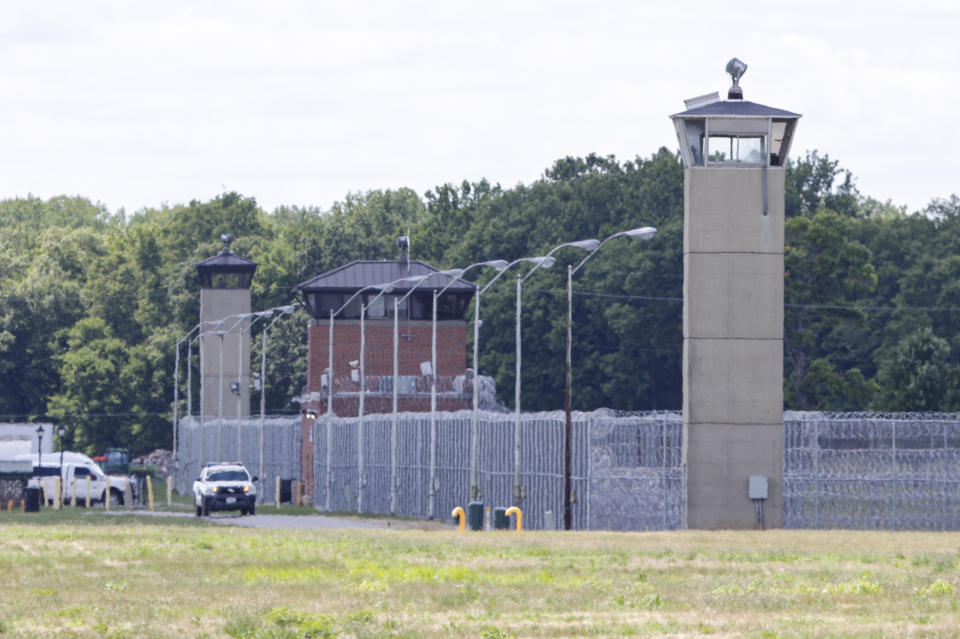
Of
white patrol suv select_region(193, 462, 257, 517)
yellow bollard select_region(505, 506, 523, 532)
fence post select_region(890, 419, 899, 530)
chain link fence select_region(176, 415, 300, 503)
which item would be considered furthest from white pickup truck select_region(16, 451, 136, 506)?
fence post select_region(890, 419, 899, 530)

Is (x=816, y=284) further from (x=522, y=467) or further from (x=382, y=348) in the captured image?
(x=522, y=467)

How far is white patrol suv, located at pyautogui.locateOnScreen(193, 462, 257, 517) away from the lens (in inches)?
2406

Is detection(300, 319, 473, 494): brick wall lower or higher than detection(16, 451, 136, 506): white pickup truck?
higher

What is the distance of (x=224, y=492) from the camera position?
61.4 m

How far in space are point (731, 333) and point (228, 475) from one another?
23.0 meters

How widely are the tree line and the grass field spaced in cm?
5909

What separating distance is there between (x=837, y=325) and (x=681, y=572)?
278 ft

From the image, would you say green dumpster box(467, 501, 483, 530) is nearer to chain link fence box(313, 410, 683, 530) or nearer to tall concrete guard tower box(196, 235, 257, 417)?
chain link fence box(313, 410, 683, 530)

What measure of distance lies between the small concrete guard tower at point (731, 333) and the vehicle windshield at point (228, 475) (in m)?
21.6

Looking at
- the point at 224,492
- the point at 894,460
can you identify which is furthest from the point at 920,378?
the point at 894,460

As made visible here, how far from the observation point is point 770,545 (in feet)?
119

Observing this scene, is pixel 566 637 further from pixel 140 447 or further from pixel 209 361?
pixel 140 447

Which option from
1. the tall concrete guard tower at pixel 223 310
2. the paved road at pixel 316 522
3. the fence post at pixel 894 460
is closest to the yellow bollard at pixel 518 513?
the paved road at pixel 316 522

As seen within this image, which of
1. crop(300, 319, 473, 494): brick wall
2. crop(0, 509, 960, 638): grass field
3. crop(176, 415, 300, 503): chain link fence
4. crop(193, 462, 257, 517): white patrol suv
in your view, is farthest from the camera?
crop(300, 319, 473, 494): brick wall
